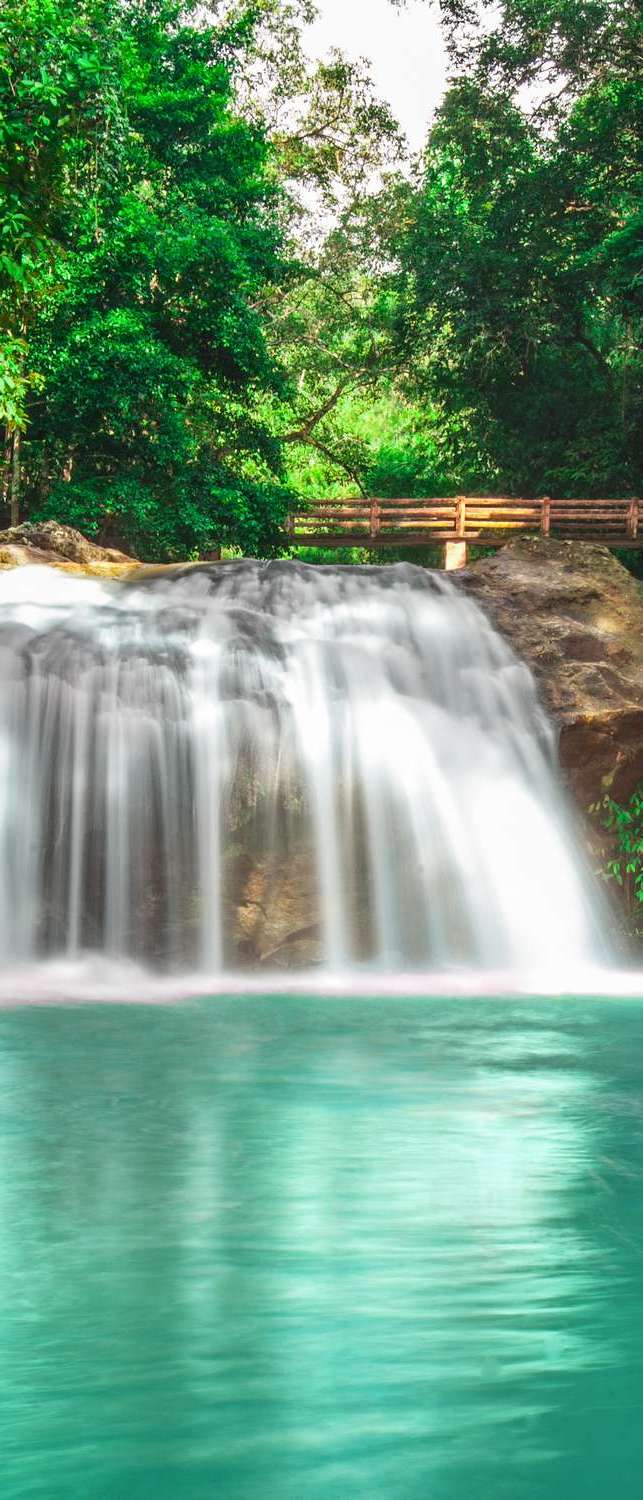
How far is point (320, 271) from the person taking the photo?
42125 mm

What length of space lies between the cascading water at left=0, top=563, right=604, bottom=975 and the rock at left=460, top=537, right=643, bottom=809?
31 cm

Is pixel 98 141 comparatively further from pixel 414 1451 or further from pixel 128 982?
pixel 414 1451

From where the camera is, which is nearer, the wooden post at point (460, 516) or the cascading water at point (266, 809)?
the cascading water at point (266, 809)

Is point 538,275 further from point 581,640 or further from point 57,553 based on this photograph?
point 581,640

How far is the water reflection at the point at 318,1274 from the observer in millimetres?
3305

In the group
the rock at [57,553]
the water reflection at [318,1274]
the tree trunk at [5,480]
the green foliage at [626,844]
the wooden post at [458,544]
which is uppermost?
the tree trunk at [5,480]

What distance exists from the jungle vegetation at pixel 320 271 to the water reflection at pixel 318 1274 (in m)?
17.4

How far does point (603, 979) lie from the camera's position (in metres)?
11.9

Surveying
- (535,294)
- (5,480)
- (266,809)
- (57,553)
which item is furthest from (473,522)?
(266,809)

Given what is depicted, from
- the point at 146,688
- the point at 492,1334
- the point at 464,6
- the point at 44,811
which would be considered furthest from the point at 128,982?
the point at 464,6

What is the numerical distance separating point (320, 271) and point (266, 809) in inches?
1285

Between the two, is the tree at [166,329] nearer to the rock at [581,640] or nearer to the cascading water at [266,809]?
the rock at [581,640]

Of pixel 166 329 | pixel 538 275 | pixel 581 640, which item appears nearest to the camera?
pixel 581 640

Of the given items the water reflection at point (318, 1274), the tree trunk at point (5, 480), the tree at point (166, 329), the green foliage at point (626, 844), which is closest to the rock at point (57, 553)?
the green foliage at point (626, 844)
